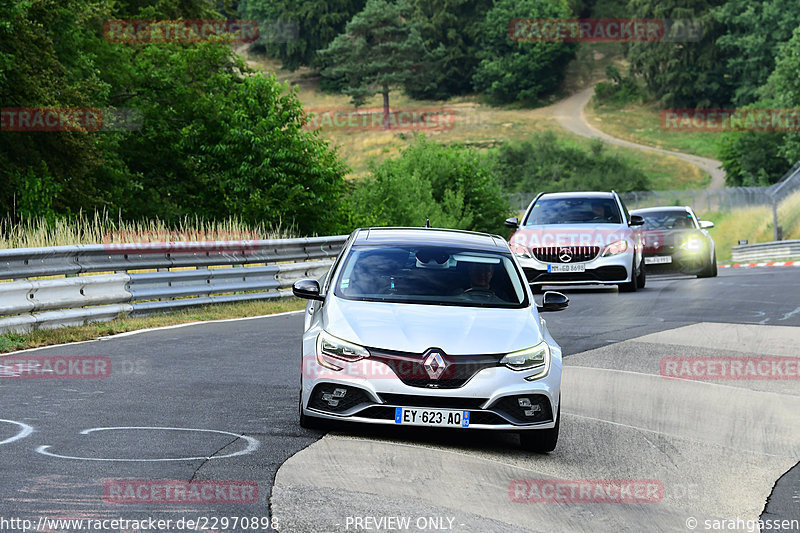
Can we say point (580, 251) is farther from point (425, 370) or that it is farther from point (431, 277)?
point (425, 370)

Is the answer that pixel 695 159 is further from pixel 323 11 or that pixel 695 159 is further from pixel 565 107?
pixel 323 11

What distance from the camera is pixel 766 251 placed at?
4375cm

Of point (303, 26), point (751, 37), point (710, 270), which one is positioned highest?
point (303, 26)

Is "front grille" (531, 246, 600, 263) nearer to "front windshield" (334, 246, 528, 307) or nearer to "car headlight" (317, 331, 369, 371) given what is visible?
"front windshield" (334, 246, 528, 307)

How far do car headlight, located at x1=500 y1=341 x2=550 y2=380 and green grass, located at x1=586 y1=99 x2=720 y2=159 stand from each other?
337 feet

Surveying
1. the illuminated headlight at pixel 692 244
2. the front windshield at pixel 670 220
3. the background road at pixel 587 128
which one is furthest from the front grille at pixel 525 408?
the background road at pixel 587 128

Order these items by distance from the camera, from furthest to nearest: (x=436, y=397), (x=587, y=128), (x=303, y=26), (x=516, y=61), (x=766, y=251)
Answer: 1. (x=303, y=26)
2. (x=516, y=61)
3. (x=587, y=128)
4. (x=766, y=251)
5. (x=436, y=397)

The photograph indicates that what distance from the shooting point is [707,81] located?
116750 mm

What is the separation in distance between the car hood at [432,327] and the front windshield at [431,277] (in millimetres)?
211

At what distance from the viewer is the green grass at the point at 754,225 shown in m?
49.2

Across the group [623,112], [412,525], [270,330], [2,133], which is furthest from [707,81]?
[412,525]

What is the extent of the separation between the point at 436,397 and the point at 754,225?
49.2 meters

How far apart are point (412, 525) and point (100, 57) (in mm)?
34502

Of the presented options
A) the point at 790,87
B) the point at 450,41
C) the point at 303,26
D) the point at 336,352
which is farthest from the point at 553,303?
the point at 303,26
